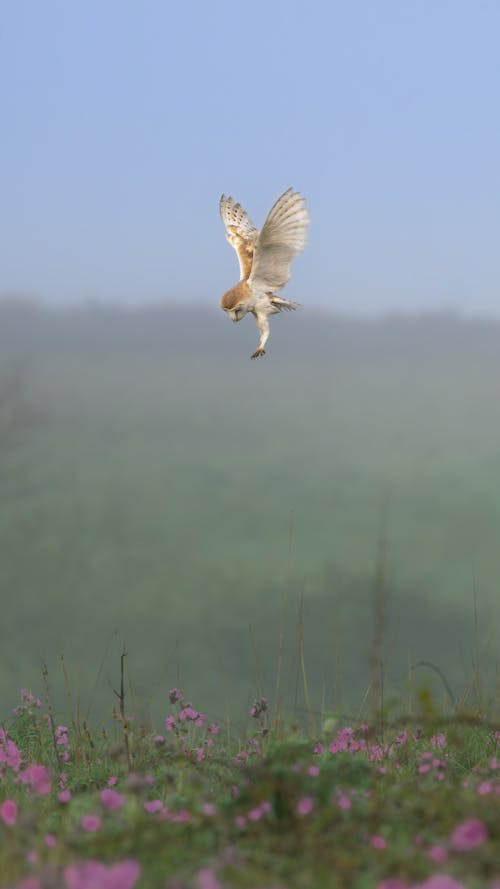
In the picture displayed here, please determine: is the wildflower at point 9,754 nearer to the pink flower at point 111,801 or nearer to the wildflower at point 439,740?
the pink flower at point 111,801

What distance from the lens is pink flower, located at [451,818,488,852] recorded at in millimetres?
3230

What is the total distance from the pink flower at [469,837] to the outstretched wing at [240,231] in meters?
6.46

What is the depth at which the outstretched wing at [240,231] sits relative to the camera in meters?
9.40

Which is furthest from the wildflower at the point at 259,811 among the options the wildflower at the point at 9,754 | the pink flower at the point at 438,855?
the wildflower at the point at 9,754

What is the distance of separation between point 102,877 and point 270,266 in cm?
677

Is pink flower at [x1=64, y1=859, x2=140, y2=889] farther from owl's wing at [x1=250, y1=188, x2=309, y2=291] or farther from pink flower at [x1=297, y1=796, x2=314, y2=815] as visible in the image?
owl's wing at [x1=250, y1=188, x2=309, y2=291]

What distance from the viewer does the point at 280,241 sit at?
28.5ft

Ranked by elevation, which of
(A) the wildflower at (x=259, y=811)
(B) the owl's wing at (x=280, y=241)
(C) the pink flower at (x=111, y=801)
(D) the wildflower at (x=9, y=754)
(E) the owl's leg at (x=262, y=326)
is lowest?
(D) the wildflower at (x=9, y=754)

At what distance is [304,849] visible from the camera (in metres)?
3.49

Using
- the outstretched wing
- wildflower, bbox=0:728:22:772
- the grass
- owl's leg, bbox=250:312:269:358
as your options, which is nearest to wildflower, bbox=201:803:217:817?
the grass

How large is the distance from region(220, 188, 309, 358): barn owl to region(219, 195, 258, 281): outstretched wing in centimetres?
12

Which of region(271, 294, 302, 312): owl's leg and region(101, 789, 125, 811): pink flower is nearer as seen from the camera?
region(101, 789, 125, 811): pink flower

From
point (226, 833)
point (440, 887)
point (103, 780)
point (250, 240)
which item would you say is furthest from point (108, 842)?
point (250, 240)

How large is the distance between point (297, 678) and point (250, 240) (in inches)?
175
